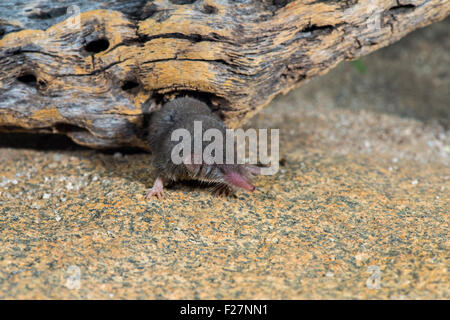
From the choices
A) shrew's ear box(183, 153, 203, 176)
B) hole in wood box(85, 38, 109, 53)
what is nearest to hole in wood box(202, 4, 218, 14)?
hole in wood box(85, 38, 109, 53)

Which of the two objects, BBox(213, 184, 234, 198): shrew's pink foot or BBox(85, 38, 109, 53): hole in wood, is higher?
BBox(85, 38, 109, 53): hole in wood

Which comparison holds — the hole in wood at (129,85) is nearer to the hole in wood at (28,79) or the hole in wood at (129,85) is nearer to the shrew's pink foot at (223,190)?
the hole in wood at (28,79)

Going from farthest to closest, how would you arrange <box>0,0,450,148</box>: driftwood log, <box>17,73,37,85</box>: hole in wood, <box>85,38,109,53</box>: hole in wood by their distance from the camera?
<box>17,73,37,85</box>: hole in wood < <box>85,38,109,53</box>: hole in wood < <box>0,0,450,148</box>: driftwood log

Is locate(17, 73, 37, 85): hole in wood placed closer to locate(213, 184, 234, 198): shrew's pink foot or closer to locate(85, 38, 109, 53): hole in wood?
locate(85, 38, 109, 53): hole in wood

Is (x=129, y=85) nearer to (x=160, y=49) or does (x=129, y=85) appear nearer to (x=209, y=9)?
(x=160, y=49)

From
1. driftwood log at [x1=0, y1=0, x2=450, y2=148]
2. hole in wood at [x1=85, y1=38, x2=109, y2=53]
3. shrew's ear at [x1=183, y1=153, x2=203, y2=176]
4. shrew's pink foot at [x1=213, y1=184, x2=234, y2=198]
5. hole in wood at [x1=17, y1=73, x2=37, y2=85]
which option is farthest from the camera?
hole in wood at [x1=17, y1=73, x2=37, y2=85]

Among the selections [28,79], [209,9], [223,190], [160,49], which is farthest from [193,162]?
[28,79]

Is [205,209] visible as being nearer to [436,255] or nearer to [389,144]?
[436,255]
